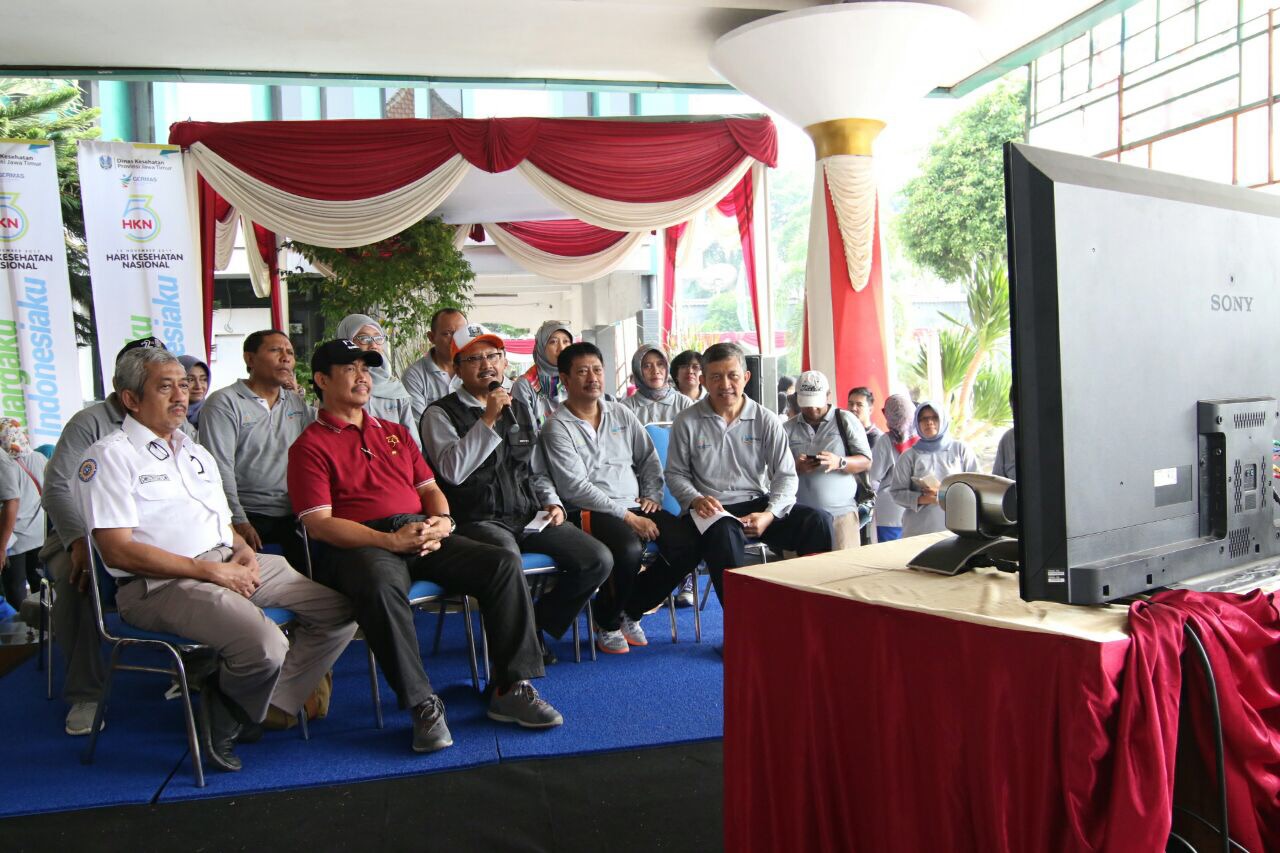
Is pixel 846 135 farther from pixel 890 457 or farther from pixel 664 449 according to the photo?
pixel 664 449

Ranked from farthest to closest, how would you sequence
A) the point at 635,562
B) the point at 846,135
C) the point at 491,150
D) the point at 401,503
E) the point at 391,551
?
1. the point at 846,135
2. the point at 491,150
3. the point at 635,562
4. the point at 401,503
5. the point at 391,551

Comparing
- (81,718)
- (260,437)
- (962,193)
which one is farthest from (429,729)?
(962,193)

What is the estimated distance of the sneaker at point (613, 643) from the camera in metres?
3.89

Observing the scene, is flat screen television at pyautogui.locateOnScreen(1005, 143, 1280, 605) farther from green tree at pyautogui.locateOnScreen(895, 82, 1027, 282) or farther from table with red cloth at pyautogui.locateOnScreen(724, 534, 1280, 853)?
green tree at pyautogui.locateOnScreen(895, 82, 1027, 282)

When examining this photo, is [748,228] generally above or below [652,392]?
above

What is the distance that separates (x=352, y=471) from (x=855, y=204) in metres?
5.11

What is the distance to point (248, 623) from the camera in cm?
271

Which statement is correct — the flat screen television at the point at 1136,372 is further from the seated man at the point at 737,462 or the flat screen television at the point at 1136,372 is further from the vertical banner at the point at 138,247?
the vertical banner at the point at 138,247

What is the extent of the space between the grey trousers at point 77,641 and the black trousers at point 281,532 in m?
0.61

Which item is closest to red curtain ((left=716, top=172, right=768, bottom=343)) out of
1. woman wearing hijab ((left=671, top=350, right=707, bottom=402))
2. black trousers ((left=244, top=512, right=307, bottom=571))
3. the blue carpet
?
woman wearing hijab ((left=671, top=350, right=707, bottom=402))

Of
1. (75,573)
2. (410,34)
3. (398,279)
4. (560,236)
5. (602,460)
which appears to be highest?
(410,34)

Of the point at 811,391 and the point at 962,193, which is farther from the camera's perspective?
the point at 962,193

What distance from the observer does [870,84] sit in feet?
22.9

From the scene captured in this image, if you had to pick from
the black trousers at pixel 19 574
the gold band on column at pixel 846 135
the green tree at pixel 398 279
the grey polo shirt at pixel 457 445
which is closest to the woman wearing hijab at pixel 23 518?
the black trousers at pixel 19 574
